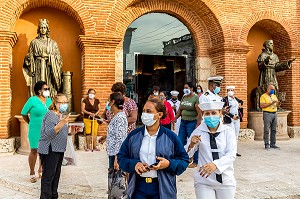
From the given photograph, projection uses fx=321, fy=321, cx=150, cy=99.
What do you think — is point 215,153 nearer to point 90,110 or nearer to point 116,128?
point 116,128

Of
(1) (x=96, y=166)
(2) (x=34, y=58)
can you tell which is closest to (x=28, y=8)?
(2) (x=34, y=58)

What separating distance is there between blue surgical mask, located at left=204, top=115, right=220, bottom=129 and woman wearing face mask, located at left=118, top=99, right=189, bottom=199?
41 centimetres

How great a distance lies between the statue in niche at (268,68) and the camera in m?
11.0

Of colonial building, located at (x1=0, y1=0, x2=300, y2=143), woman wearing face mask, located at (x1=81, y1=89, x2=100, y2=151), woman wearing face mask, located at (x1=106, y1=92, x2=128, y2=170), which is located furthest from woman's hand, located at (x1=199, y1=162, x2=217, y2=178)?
colonial building, located at (x1=0, y1=0, x2=300, y2=143)

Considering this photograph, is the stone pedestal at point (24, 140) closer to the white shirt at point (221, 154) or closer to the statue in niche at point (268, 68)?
the white shirt at point (221, 154)

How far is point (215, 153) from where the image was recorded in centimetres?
295

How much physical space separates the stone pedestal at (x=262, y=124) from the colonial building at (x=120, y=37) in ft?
1.73

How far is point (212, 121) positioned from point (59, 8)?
7783 mm

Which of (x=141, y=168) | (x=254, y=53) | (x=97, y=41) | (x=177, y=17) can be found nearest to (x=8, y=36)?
(x=97, y=41)

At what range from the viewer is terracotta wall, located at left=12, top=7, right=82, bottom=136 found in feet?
29.9

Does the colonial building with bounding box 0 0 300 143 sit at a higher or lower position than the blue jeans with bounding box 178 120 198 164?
higher

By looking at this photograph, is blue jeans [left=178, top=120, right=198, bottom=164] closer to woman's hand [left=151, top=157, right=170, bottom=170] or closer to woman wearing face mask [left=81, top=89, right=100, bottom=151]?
woman wearing face mask [left=81, top=89, right=100, bottom=151]

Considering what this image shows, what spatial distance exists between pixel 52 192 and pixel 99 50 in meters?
5.36

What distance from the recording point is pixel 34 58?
336 inches
